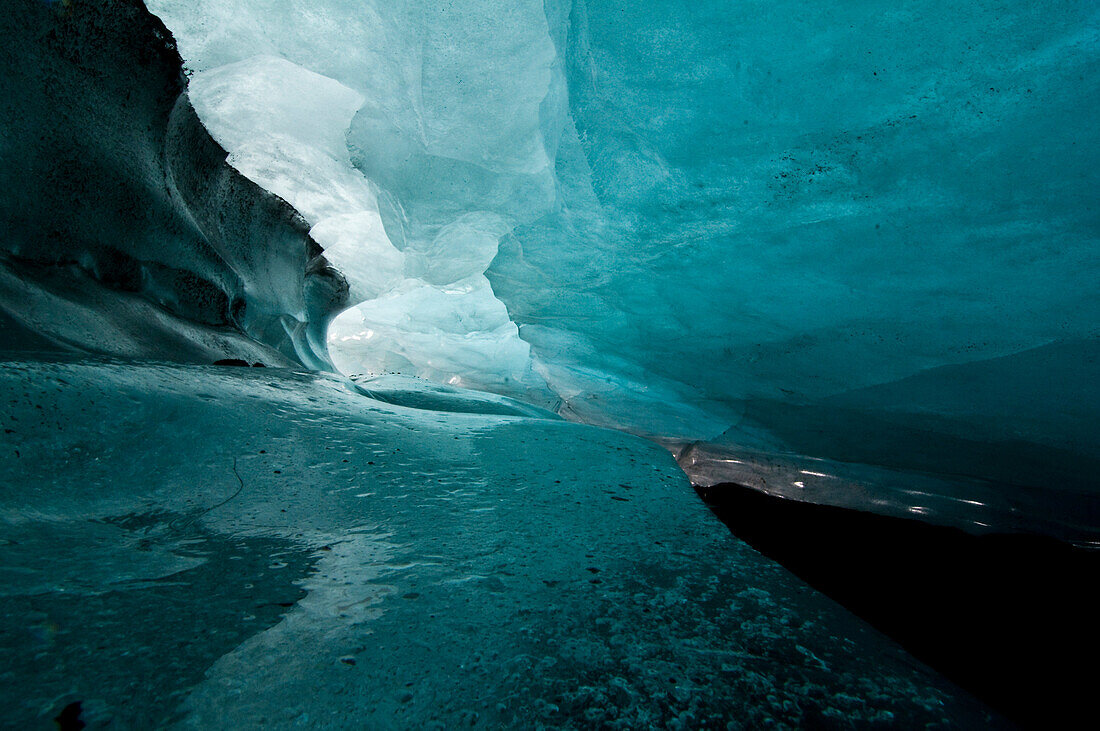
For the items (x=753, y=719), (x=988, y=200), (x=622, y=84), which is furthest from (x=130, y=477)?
(x=988, y=200)

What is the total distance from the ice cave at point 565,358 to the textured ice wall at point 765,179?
0.8 inches

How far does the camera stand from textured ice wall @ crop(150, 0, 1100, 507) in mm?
2010

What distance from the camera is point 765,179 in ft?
8.46

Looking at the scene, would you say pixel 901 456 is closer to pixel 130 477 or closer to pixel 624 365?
pixel 624 365

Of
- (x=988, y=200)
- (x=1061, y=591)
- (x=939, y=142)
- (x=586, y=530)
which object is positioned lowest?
(x=1061, y=591)

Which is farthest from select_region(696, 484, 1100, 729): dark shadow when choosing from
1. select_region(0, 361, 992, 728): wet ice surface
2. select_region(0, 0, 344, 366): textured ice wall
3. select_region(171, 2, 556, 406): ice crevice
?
select_region(0, 0, 344, 366): textured ice wall

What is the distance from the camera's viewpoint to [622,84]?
245cm

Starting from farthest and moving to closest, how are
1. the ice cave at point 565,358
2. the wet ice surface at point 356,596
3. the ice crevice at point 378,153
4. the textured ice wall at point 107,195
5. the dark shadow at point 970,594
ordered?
the ice crevice at point 378,153
the textured ice wall at point 107,195
the dark shadow at point 970,594
the ice cave at point 565,358
the wet ice surface at point 356,596

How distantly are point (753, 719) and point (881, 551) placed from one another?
3210 mm

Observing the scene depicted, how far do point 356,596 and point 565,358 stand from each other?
4.40m

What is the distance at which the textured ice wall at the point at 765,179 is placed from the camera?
2010 millimetres

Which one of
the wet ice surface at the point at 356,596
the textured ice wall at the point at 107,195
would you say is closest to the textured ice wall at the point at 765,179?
the textured ice wall at the point at 107,195

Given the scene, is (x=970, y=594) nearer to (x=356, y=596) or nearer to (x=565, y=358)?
(x=356, y=596)

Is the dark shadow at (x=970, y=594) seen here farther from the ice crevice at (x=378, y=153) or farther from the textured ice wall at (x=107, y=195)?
the textured ice wall at (x=107, y=195)
